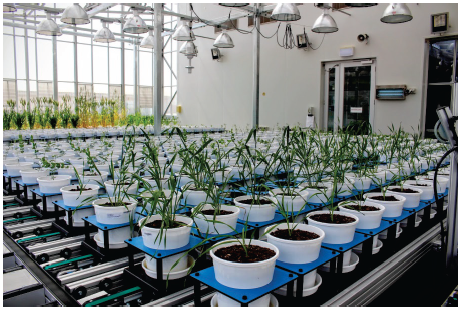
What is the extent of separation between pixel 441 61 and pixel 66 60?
12.4m

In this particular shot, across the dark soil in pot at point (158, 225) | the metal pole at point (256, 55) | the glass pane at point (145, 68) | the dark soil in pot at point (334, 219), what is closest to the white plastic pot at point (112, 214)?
the dark soil in pot at point (158, 225)

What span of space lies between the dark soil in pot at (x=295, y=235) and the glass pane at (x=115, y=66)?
14774 millimetres

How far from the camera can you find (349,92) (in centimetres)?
909

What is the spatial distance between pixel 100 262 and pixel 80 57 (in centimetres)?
1409

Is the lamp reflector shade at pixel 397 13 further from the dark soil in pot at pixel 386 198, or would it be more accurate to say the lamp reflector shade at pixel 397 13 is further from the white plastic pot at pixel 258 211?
the white plastic pot at pixel 258 211

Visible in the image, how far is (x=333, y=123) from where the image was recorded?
31.0 feet

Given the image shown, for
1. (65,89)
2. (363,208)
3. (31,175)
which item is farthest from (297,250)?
(65,89)

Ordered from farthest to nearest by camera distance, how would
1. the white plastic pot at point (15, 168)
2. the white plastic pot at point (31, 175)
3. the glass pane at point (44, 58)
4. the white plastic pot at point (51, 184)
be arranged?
the glass pane at point (44, 58)
the white plastic pot at point (15, 168)
the white plastic pot at point (31, 175)
the white plastic pot at point (51, 184)

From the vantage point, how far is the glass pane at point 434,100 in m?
7.65

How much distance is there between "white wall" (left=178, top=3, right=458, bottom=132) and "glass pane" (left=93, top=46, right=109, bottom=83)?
3.56 metres

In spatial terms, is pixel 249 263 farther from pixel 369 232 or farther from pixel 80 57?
pixel 80 57

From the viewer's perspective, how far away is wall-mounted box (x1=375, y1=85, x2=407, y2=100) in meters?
7.96

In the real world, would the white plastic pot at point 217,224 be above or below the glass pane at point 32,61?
below

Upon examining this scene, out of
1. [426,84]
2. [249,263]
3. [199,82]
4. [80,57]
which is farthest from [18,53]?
[249,263]
